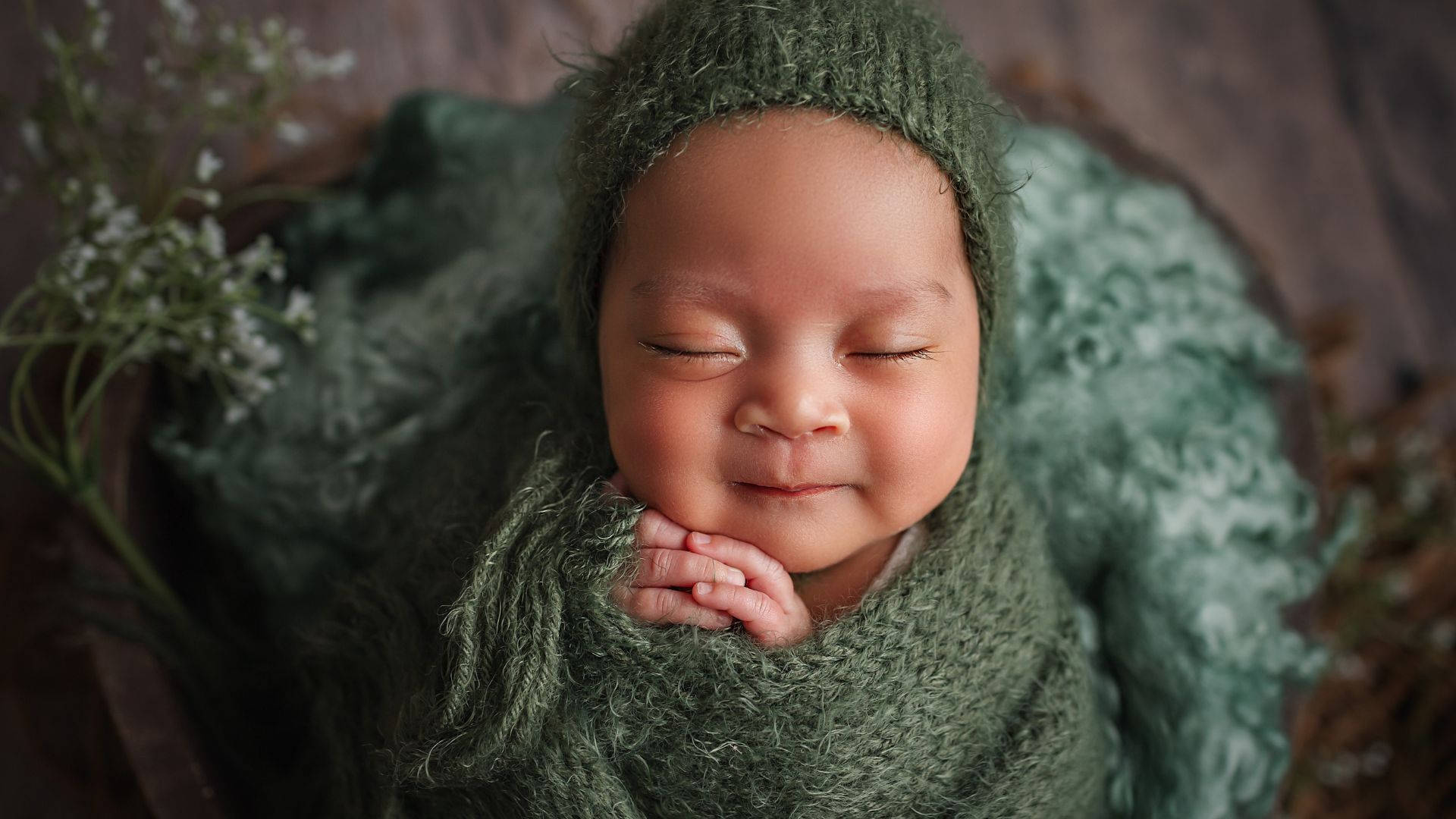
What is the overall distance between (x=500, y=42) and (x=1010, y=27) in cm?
93

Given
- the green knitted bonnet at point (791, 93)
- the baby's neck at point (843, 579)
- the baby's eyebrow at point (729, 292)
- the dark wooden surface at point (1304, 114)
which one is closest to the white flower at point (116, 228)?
the green knitted bonnet at point (791, 93)

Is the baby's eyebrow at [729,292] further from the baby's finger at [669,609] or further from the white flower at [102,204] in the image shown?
the white flower at [102,204]

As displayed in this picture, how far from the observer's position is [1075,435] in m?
1.15

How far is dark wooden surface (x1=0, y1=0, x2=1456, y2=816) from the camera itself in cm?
184

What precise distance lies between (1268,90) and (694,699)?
1842 mm

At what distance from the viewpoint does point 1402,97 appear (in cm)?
211

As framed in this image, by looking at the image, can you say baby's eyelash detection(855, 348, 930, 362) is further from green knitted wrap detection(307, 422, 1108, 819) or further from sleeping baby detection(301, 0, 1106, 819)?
green knitted wrap detection(307, 422, 1108, 819)

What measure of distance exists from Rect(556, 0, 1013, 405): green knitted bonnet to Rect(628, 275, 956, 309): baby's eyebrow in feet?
0.25

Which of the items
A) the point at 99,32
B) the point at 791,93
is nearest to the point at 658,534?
the point at 791,93

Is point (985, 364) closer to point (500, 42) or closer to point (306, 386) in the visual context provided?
point (306, 386)

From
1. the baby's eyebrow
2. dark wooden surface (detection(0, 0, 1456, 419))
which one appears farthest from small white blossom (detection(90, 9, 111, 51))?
dark wooden surface (detection(0, 0, 1456, 419))

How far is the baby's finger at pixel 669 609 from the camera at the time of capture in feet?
2.79

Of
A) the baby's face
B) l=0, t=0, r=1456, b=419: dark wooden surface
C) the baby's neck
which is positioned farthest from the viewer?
l=0, t=0, r=1456, b=419: dark wooden surface

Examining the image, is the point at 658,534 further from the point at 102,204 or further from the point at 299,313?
the point at 102,204
